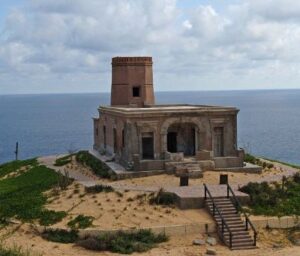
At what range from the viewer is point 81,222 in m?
24.3

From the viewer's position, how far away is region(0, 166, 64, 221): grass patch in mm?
25812

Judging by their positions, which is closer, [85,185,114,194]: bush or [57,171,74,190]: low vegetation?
[85,185,114,194]: bush

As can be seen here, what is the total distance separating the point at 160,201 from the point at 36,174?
47.4ft

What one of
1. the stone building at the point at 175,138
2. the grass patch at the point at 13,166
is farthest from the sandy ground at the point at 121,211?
the grass patch at the point at 13,166

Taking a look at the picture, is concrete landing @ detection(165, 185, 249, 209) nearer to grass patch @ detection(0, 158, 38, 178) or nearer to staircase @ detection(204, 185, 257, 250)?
staircase @ detection(204, 185, 257, 250)

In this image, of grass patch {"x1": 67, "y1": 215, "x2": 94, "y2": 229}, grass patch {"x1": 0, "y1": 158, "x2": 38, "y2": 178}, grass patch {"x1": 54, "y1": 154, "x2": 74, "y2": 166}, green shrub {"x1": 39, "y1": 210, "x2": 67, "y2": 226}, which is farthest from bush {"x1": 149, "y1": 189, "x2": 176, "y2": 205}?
grass patch {"x1": 0, "y1": 158, "x2": 38, "y2": 178}

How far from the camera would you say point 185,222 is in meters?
24.4

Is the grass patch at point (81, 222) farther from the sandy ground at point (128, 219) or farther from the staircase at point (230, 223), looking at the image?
the staircase at point (230, 223)

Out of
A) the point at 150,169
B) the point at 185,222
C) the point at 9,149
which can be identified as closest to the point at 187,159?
the point at 150,169

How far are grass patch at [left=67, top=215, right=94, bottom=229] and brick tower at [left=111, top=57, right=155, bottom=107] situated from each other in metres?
19.2

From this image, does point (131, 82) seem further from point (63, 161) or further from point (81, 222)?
point (81, 222)

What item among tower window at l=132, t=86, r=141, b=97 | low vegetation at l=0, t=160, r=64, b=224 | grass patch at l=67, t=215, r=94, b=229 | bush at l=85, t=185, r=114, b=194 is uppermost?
tower window at l=132, t=86, r=141, b=97

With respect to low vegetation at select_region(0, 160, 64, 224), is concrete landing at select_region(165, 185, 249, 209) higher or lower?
higher

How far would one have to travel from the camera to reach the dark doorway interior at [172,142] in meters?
35.9
